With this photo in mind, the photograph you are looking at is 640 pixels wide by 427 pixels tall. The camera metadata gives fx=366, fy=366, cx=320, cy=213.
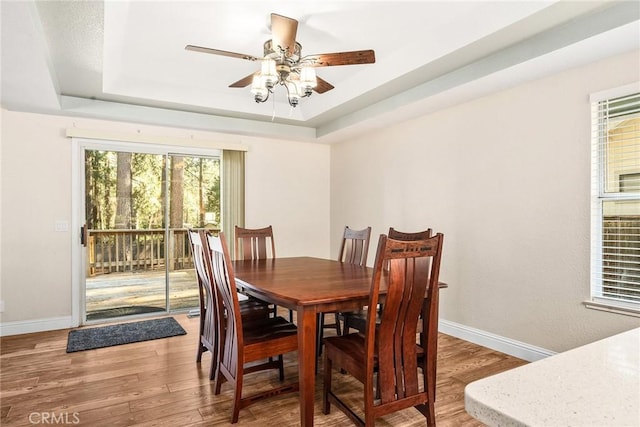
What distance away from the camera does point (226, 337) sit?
2338 mm

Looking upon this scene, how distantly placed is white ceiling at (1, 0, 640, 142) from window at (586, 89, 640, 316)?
44cm

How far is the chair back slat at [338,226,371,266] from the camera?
3.25 m

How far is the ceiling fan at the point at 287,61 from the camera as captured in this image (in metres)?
2.31

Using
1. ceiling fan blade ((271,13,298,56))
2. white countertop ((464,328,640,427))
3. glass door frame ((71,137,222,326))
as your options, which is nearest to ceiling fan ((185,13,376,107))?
ceiling fan blade ((271,13,298,56))

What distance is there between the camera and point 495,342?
3215 mm

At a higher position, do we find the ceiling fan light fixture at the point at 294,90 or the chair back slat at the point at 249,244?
the ceiling fan light fixture at the point at 294,90

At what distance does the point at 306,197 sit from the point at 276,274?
115 inches

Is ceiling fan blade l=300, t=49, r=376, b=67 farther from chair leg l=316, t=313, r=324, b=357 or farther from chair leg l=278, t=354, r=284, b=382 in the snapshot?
chair leg l=278, t=354, r=284, b=382

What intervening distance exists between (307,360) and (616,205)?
2358 millimetres

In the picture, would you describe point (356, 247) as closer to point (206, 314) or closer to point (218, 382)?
point (206, 314)

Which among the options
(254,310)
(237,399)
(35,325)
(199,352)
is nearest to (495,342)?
(254,310)

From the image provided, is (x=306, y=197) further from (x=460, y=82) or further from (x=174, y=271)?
(x=460, y=82)

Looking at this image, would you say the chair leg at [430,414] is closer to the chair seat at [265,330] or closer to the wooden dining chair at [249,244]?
the chair seat at [265,330]

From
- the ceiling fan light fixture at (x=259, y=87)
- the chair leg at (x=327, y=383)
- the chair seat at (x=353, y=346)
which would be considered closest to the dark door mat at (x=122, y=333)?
the chair leg at (x=327, y=383)
